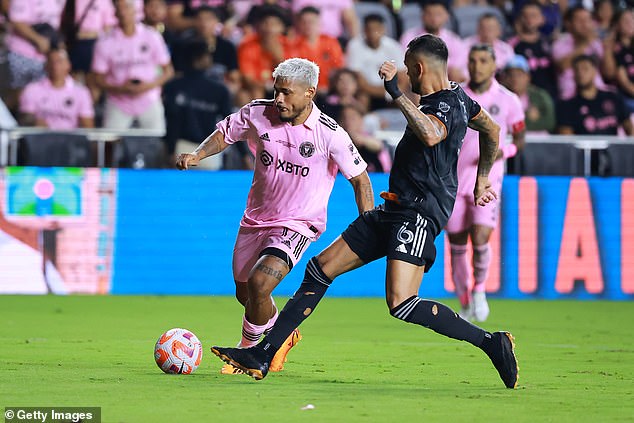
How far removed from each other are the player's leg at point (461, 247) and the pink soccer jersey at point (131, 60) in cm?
594

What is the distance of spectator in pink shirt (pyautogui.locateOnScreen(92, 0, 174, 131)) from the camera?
17.3 m

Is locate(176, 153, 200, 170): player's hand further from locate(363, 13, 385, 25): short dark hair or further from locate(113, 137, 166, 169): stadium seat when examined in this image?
locate(363, 13, 385, 25): short dark hair

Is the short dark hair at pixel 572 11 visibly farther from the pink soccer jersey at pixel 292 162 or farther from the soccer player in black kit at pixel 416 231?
the soccer player in black kit at pixel 416 231

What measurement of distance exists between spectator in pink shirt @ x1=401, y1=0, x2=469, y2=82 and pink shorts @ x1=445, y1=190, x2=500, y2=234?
16.0 ft

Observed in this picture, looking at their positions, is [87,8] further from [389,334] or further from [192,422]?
[192,422]

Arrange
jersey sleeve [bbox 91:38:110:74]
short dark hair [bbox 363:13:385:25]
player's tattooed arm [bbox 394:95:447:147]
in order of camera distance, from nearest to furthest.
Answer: player's tattooed arm [bbox 394:95:447:147], jersey sleeve [bbox 91:38:110:74], short dark hair [bbox 363:13:385:25]

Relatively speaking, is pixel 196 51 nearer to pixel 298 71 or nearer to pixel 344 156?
pixel 344 156

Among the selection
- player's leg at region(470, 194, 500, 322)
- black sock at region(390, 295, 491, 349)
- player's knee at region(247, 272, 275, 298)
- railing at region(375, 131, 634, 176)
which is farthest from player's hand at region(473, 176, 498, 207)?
A: railing at region(375, 131, 634, 176)

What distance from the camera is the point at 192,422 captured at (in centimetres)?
627

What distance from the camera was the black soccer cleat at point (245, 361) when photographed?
7.79m

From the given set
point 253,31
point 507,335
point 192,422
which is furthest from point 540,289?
point 192,422

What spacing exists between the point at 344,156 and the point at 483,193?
1066 millimetres

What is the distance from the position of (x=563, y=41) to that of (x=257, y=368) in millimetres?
12899

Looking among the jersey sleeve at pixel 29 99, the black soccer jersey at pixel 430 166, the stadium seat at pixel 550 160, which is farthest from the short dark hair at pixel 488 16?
the black soccer jersey at pixel 430 166
